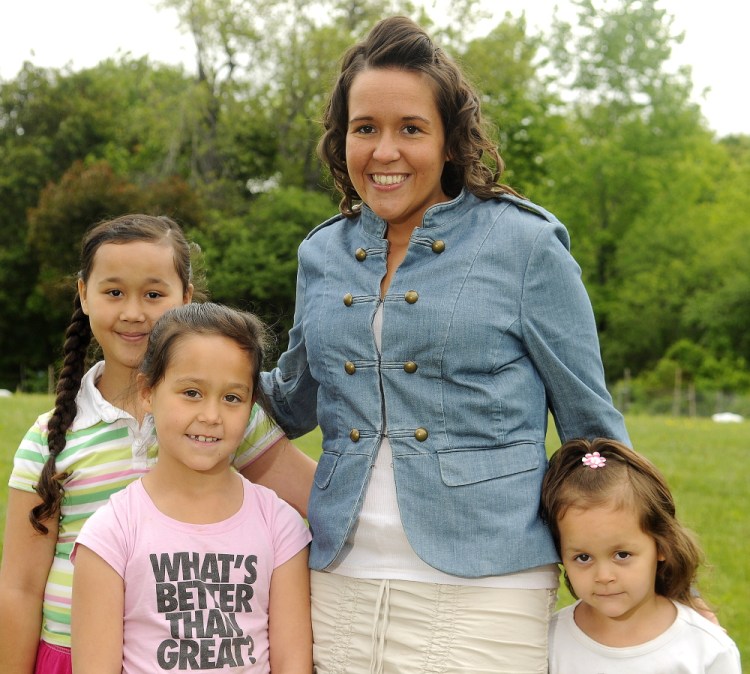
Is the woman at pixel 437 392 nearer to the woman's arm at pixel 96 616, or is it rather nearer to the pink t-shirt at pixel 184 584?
the pink t-shirt at pixel 184 584

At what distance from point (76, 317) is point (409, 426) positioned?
4.03 ft

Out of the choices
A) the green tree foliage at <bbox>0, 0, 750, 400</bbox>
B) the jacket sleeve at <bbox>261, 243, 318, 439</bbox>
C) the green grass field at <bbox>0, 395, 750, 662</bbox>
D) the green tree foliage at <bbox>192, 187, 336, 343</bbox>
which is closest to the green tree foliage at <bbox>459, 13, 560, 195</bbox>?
the green tree foliage at <bbox>0, 0, 750, 400</bbox>

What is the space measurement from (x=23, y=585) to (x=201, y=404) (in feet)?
2.48

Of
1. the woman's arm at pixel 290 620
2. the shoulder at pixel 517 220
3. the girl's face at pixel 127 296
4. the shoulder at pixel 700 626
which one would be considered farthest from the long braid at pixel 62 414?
the shoulder at pixel 700 626

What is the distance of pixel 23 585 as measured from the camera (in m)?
2.87

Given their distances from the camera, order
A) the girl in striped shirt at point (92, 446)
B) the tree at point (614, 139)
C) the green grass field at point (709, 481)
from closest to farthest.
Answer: the girl in striped shirt at point (92, 446), the green grass field at point (709, 481), the tree at point (614, 139)

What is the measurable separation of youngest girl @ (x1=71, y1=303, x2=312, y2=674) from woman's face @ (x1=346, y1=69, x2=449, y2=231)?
52 centimetres

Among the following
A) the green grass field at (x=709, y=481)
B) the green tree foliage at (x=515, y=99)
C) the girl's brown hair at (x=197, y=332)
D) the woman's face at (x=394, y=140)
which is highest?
the green tree foliage at (x=515, y=99)

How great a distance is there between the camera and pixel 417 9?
2845cm

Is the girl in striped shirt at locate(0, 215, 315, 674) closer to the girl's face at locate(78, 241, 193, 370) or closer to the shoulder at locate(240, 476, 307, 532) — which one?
the girl's face at locate(78, 241, 193, 370)

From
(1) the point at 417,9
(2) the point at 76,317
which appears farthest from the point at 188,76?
(2) the point at 76,317

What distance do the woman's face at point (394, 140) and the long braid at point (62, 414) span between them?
1.06m

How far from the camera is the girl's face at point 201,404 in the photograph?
2686 millimetres

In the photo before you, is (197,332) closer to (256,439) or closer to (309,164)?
(256,439)
